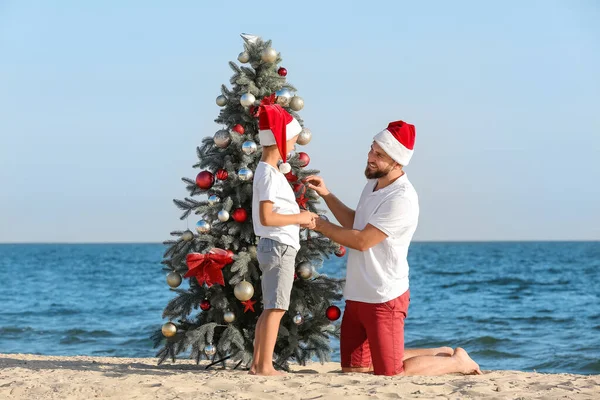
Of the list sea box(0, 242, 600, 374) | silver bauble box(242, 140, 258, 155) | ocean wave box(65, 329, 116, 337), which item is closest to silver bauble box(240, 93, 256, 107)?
silver bauble box(242, 140, 258, 155)

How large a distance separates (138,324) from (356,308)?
10.4 meters

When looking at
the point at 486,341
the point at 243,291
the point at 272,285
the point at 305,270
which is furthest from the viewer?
the point at 486,341

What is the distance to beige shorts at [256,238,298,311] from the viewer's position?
5461 mm

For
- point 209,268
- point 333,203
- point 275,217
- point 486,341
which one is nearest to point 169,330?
point 209,268

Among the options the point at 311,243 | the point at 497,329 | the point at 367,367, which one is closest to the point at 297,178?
the point at 311,243

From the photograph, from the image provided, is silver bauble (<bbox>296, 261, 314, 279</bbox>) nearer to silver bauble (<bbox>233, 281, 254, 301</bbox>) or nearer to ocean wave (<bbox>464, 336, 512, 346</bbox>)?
silver bauble (<bbox>233, 281, 254, 301</bbox>)

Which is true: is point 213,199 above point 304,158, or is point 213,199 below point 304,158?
below

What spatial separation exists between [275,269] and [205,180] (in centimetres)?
115

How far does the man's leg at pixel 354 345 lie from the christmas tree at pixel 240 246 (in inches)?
14.0

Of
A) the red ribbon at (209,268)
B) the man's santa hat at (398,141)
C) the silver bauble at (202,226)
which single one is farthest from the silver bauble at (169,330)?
the man's santa hat at (398,141)

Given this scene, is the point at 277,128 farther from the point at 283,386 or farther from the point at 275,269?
the point at 283,386

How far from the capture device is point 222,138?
244 inches

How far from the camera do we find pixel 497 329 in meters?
14.4

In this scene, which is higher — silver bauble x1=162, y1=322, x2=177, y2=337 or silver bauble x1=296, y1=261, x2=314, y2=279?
silver bauble x1=296, y1=261, x2=314, y2=279
